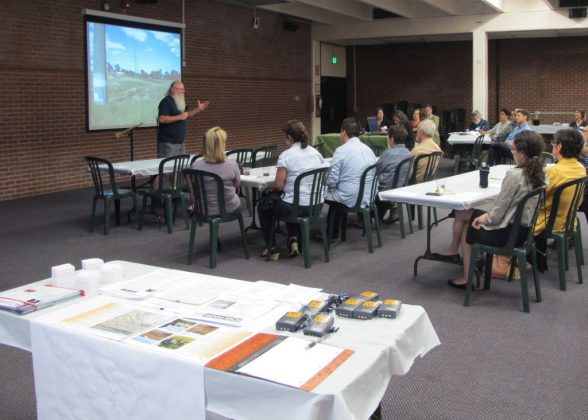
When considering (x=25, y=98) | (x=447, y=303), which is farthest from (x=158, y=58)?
(x=447, y=303)

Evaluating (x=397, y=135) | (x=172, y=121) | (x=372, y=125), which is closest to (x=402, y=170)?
(x=397, y=135)

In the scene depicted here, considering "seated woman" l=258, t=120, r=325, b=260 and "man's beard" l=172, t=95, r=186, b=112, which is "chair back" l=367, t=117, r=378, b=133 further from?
"seated woman" l=258, t=120, r=325, b=260

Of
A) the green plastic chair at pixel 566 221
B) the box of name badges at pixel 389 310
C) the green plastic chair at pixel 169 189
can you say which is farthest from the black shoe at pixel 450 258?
the green plastic chair at pixel 169 189

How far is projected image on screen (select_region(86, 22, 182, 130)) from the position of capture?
33.1 ft

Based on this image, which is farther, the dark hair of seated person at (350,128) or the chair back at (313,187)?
the dark hair of seated person at (350,128)

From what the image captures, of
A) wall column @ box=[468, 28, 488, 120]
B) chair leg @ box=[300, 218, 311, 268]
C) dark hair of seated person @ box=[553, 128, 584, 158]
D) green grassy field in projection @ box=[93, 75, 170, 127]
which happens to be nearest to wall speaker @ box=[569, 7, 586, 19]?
wall column @ box=[468, 28, 488, 120]

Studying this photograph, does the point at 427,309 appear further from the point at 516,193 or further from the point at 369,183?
the point at 369,183

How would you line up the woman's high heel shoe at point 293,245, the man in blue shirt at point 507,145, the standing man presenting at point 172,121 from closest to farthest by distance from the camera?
the woman's high heel shoe at point 293,245 → the standing man presenting at point 172,121 → the man in blue shirt at point 507,145

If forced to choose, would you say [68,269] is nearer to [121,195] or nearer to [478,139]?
[121,195]

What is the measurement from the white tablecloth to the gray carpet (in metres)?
0.66

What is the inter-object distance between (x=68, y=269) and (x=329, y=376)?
137 cm

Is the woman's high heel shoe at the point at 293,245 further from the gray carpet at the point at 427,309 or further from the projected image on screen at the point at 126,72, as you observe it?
the projected image on screen at the point at 126,72

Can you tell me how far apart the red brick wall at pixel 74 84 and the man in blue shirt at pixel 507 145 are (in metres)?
5.42

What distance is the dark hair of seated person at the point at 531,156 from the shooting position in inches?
164
